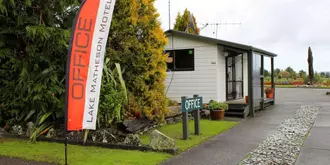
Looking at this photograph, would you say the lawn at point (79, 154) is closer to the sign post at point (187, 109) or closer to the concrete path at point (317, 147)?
the sign post at point (187, 109)

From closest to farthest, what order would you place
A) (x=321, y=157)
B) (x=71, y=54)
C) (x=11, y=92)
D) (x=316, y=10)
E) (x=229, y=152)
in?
(x=71, y=54) → (x=321, y=157) → (x=229, y=152) → (x=11, y=92) → (x=316, y=10)

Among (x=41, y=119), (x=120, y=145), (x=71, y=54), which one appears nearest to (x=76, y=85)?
(x=71, y=54)

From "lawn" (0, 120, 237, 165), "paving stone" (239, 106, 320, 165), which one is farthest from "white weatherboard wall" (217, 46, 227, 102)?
"lawn" (0, 120, 237, 165)

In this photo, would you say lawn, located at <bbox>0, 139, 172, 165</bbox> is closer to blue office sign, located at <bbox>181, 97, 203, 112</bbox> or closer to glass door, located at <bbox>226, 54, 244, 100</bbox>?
blue office sign, located at <bbox>181, 97, 203, 112</bbox>

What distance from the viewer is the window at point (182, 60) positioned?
11258mm

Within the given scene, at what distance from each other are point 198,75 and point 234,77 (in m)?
2.11

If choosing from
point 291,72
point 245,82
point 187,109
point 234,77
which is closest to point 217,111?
point 187,109

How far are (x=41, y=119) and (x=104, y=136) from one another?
156cm

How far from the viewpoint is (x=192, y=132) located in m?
7.44

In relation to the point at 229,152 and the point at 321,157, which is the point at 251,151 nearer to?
the point at 229,152

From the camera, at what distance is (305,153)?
17.4 ft

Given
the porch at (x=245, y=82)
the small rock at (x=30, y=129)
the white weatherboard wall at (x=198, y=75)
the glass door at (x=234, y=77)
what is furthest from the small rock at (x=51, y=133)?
the glass door at (x=234, y=77)

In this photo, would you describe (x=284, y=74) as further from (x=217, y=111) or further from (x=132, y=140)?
(x=132, y=140)

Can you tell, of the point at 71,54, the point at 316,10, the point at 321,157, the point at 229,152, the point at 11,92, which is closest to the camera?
the point at 71,54
